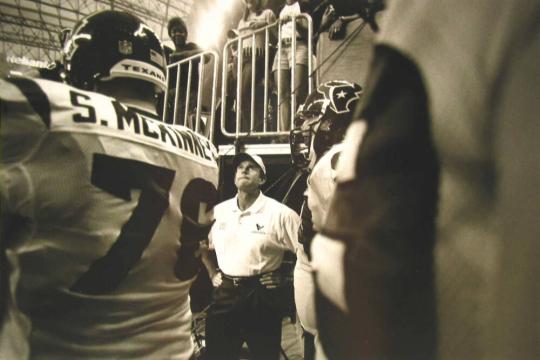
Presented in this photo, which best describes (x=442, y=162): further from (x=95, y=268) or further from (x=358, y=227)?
(x=95, y=268)

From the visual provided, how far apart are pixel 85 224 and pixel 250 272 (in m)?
2.68

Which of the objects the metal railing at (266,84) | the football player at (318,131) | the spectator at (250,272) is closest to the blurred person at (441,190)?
the football player at (318,131)

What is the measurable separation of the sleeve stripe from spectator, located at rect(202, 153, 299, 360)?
2399 mm

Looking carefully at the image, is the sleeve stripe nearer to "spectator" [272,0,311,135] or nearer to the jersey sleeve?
the jersey sleeve

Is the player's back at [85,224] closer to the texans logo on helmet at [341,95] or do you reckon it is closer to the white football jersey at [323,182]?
the white football jersey at [323,182]

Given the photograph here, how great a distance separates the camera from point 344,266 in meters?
0.46

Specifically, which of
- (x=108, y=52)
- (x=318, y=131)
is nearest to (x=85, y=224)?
(x=108, y=52)

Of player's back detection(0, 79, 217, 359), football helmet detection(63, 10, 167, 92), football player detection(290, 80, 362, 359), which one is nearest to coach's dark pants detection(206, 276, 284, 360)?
football player detection(290, 80, 362, 359)

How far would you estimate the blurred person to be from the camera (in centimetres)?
44

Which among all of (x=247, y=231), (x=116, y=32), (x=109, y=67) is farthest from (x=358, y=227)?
(x=247, y=231)

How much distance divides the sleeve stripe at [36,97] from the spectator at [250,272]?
240cm

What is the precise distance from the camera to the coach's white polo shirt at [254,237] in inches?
149

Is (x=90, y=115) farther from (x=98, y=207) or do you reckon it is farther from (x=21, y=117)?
(x=98, y=207)

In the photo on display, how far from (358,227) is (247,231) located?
355 cm
